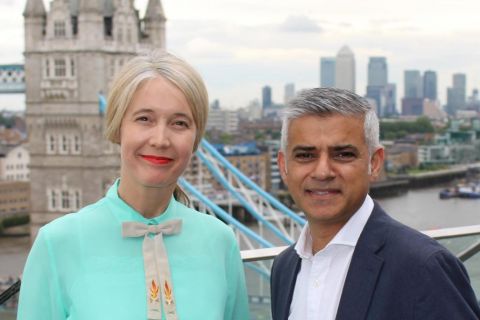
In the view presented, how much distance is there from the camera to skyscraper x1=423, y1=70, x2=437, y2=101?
60112 mm

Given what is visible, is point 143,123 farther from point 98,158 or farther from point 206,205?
point 98,158

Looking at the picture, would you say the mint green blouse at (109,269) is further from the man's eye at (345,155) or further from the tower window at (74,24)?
the tower window at (74,24)

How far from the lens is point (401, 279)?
2.58 ft

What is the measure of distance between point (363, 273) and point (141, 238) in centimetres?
20

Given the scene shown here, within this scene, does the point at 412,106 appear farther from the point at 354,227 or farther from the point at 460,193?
the point at 354,227

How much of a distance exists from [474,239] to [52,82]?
11638 mm

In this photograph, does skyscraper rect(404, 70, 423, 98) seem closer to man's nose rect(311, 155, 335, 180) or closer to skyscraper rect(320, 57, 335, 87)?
skyscraper rect(320, 57, 335, 87)

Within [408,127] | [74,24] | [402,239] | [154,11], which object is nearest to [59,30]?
[74,24]

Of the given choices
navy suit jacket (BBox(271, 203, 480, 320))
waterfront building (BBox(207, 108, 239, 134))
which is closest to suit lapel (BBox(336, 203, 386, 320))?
navy suit jacket (BBox(271, 203, 480, 320))

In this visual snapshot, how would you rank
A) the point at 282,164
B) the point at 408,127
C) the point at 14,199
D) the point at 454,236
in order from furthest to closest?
the point at 408,127 < the point at 14,199 < the point at 454,236 < the point at 282,164

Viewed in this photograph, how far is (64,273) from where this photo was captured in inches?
31.6

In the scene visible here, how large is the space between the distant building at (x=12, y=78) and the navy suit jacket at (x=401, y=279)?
12808 mm

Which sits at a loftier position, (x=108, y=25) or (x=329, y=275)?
(x=108, y=25)

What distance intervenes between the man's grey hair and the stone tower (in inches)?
449
